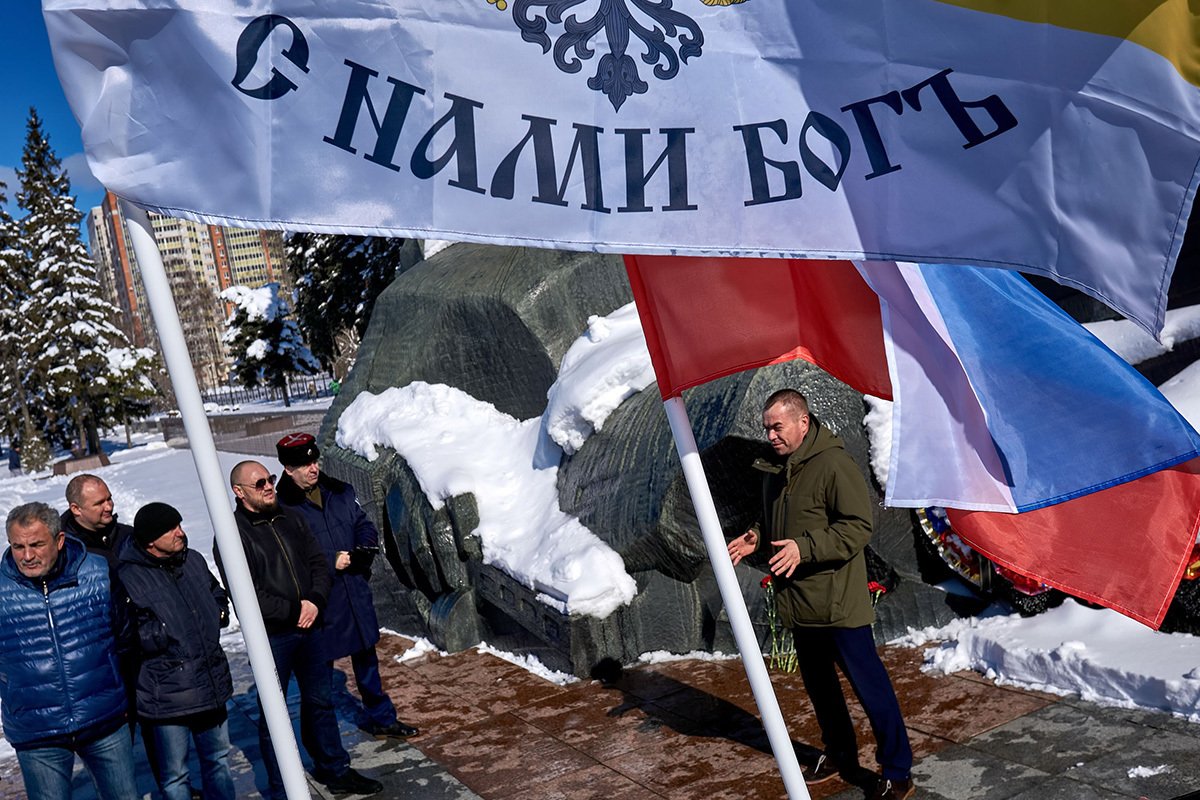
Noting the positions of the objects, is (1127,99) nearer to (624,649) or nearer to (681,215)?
(681,215)

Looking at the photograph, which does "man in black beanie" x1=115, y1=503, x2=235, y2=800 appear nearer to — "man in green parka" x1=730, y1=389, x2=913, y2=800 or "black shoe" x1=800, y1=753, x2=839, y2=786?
"man in green parka" x1=730, y1=389, x2=913, y2=800

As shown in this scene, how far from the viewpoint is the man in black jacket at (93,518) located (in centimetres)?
476

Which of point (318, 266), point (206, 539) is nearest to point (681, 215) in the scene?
point (206, 539)

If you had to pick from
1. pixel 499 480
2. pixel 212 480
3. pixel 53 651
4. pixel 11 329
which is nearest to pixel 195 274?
pixel 11 329

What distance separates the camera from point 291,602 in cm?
461

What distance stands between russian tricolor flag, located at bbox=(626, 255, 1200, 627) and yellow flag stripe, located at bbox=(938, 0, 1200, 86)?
83 cm

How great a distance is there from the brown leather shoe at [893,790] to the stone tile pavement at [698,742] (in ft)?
0.43

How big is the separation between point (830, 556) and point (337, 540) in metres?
2.54

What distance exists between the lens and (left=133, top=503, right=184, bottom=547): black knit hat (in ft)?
13.4

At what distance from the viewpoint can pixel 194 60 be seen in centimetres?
210

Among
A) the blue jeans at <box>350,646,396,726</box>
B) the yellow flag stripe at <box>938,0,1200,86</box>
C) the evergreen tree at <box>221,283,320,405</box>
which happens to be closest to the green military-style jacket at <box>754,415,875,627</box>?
the yellow flag stripe at <box>938,0,1200,86</box>

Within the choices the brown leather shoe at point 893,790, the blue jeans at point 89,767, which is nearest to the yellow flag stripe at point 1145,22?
the brown leather shoe at point 893,790

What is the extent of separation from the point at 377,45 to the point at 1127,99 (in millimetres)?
1413

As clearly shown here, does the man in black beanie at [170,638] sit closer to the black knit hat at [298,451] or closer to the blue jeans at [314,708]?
the blue jeans at [314,708]
